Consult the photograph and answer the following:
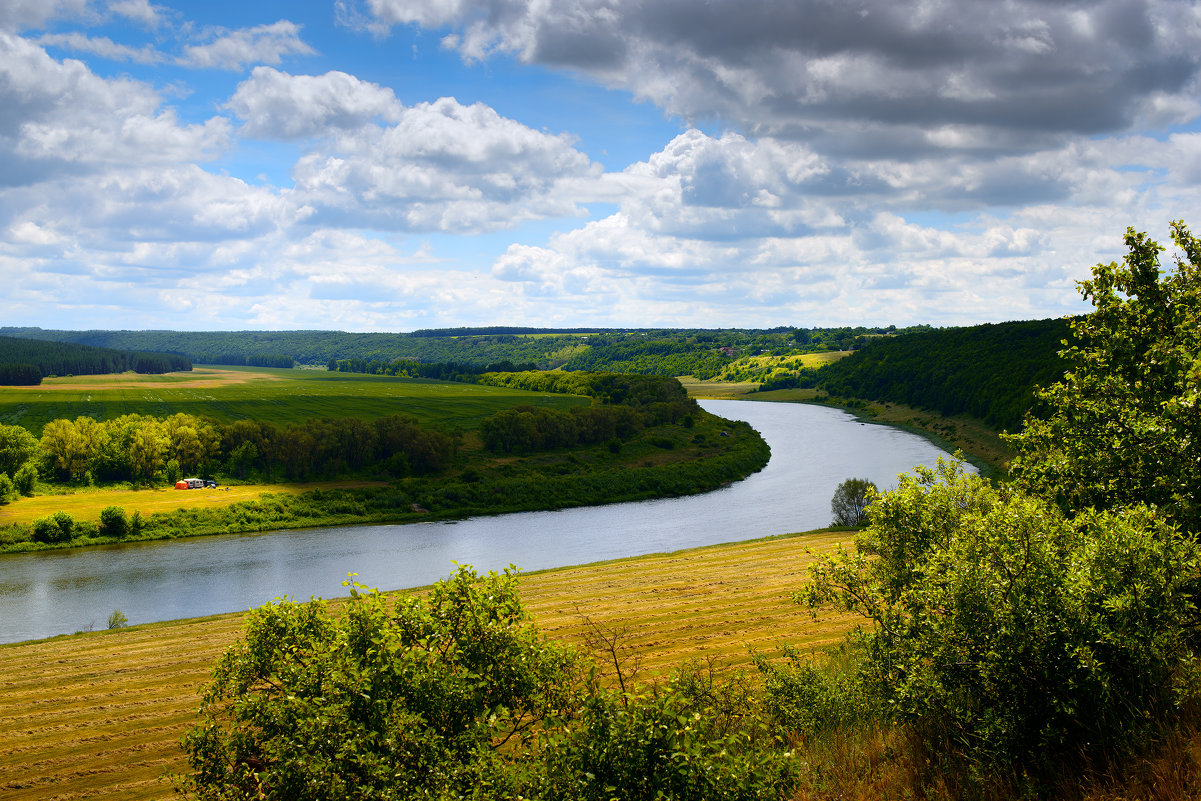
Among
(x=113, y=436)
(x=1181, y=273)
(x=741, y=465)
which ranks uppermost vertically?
(x=1181, y=273)

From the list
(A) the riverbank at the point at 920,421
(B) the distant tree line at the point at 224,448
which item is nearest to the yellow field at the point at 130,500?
(B) the distant tree line at the point at 224,448

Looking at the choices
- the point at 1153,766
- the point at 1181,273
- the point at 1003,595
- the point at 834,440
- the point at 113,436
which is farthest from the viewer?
the point at 834,440

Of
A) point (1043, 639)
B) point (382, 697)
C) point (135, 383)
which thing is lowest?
point (382, 697)

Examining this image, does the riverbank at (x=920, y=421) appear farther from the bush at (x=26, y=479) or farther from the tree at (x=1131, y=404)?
the bush at (x=26, y=479)

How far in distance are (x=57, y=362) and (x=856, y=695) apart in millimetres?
197396

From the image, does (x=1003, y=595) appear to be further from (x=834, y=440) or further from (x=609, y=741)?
(x=834, y=440)

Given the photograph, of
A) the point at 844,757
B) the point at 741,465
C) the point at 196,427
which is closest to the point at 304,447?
the point at 196,427

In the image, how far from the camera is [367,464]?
8031 cm

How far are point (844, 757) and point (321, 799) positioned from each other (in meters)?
7.94

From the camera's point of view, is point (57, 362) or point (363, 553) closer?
point (363, 553)

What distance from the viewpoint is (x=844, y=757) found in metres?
11.6

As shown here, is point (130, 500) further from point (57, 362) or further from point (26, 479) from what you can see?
point (57, 362)

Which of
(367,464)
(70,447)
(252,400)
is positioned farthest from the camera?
(252,400)

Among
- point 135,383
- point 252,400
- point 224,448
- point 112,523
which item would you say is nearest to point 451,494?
point 224,448
